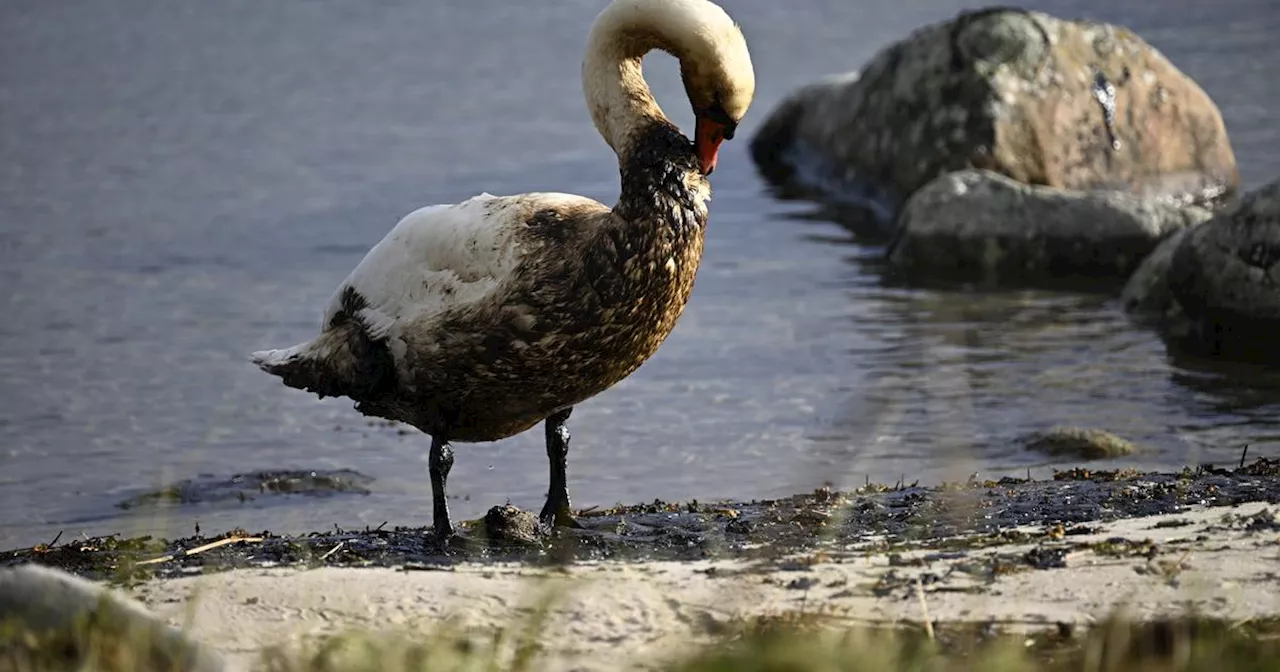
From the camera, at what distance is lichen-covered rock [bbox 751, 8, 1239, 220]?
1683cm

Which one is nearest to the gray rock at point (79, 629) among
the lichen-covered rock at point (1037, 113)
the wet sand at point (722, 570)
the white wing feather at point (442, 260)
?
the wet sand at point (722, 570)

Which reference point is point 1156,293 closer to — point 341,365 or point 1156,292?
point 1156,292

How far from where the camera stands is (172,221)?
17.6 meters

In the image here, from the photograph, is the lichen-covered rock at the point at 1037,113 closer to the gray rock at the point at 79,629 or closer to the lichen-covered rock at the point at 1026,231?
the lichen-covered rock at the point at 1026,231

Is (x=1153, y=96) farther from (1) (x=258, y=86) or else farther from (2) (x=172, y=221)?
(1) (x=258, y=86)

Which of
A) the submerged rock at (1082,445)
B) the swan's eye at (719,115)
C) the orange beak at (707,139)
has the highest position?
the swan's eye at (719,115)

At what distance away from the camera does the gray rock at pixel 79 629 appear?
A: 4.43 metres

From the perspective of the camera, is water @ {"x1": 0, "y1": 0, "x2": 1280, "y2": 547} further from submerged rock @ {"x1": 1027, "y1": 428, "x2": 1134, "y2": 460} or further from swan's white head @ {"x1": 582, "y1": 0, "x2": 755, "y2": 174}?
swan's white head @ {"x1": 582, "y1": 0, "x2": 755, "y2": 174}

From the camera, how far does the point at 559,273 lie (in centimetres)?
654

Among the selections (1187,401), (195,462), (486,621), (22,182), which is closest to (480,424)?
(486,621)

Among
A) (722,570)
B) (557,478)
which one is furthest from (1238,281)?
(722,570)

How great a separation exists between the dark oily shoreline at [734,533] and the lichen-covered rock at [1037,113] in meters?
9.00

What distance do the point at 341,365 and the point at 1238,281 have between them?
7.68m

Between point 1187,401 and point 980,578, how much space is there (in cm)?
628
